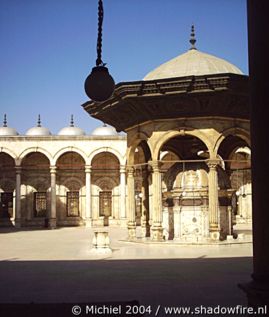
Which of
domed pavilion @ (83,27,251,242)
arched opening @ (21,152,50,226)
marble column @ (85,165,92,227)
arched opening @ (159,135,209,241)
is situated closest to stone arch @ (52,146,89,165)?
marble column @ (85,165,92,227)

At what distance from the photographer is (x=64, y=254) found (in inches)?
491

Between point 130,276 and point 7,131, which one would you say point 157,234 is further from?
point 7,131

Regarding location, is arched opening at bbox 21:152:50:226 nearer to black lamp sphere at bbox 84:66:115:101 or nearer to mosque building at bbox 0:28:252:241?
mosque building at bbox 0:28:252:241

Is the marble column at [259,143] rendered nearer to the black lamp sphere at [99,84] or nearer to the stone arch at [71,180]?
the black lamp sphere at [99,84]

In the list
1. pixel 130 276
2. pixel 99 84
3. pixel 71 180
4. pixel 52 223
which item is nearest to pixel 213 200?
Answer: pixel 130 276

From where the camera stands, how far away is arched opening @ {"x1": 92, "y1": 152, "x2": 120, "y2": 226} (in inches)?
1296

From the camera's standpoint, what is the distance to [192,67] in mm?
15984

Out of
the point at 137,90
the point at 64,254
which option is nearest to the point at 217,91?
the point at 137,90

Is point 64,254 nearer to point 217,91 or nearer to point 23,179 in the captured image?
point 217,91

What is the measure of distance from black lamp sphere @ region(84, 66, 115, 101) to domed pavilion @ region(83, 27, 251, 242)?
914 centimetres

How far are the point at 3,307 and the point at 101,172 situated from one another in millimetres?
29635

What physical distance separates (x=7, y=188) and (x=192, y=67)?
67.6 ft

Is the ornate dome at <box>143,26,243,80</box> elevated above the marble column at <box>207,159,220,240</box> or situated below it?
above

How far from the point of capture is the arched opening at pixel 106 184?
108 feet
